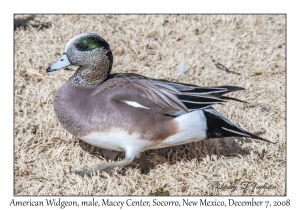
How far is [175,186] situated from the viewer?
295cm

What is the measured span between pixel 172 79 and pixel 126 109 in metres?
1.44

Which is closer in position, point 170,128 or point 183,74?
point 170,128

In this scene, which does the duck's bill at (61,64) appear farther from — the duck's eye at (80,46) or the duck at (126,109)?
the duck's eye at (80,46)

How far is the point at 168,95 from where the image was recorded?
2.90 m

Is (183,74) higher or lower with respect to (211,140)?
higher

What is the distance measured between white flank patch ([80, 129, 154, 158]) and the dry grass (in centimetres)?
24

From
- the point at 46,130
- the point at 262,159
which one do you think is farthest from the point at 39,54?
the point at 262,159

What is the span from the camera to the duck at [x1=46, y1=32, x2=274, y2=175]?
2.75 m

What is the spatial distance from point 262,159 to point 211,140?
0.36m

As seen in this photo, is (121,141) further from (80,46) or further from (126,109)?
(80,46)

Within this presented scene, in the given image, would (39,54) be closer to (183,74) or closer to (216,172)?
(183,74)

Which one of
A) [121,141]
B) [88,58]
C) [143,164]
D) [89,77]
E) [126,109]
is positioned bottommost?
[143,164]

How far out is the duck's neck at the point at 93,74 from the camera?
2975 millimetres

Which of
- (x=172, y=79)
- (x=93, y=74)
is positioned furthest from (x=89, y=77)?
(x=172, y=79)
